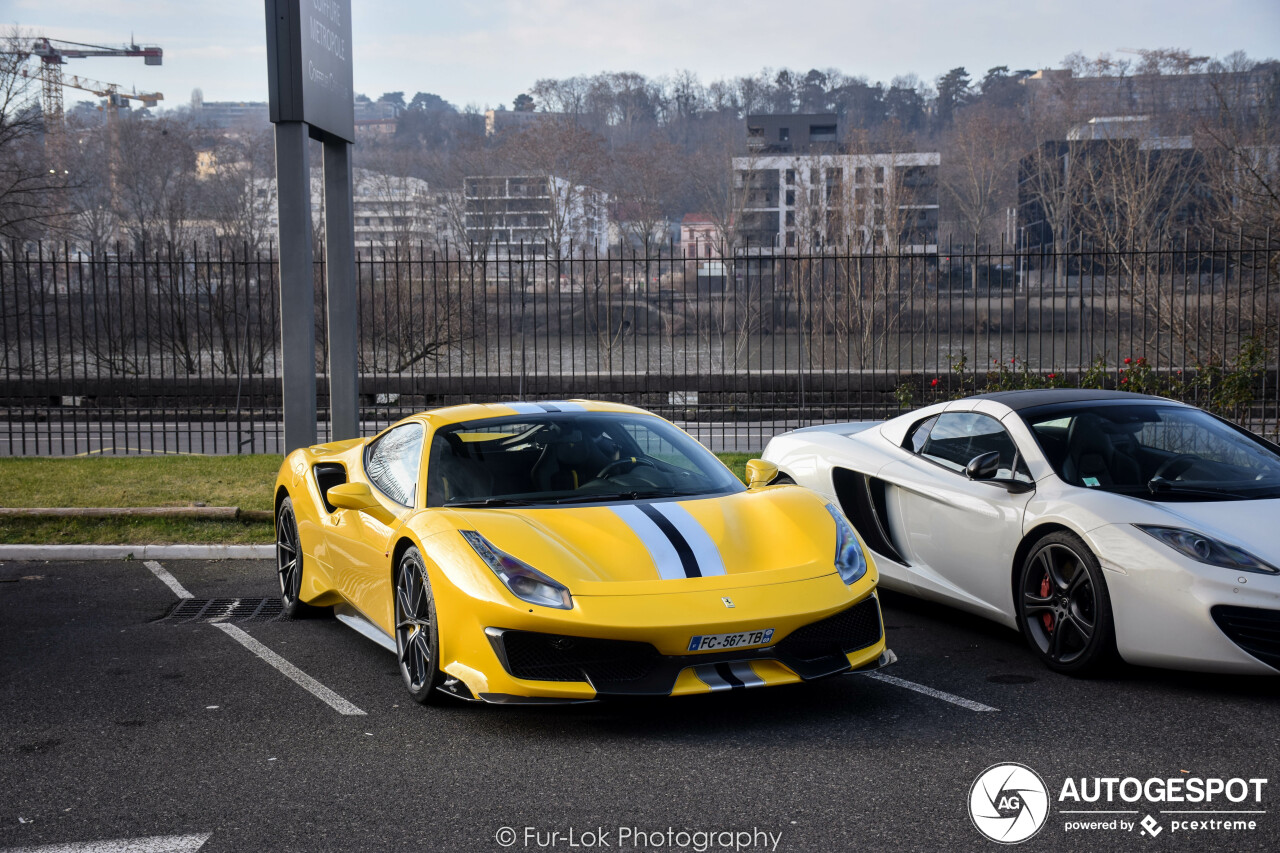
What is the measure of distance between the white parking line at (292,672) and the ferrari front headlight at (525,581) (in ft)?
3.18

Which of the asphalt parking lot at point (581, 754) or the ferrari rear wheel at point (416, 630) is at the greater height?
the ferrari rear wheel at point (416, 630)

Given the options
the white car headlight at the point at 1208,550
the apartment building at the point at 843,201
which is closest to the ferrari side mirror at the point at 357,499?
the white car headlight at the point at 1208,550

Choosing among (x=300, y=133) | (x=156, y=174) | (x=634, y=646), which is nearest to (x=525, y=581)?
(x=634, y=646)

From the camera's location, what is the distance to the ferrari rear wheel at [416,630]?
4.73 m

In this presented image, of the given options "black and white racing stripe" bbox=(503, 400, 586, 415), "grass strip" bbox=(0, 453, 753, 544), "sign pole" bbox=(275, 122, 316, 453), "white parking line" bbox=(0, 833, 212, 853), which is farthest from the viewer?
"sign pole" bbox=(275, 122, 316, 453)

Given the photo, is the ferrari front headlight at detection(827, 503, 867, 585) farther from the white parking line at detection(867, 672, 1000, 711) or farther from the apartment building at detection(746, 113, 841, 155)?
the apartment building at detection(746, 113, 841, 155)

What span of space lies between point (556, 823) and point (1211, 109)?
65926 mm

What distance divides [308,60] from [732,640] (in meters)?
7.16

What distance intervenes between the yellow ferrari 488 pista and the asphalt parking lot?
10.6 inches

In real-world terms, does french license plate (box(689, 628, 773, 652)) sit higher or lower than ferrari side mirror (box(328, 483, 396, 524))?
lower

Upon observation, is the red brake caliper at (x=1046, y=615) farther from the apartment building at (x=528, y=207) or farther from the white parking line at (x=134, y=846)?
the apartment building at (x=528, y=207)

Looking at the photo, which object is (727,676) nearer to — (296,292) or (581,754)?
(581,754)

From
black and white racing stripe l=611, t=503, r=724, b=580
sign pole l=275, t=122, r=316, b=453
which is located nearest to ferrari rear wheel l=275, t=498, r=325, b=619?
sign pole l=275, t=122, r=316, b=453

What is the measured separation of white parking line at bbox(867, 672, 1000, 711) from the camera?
481 centimetres
